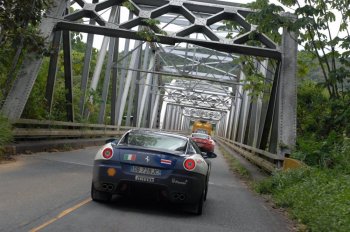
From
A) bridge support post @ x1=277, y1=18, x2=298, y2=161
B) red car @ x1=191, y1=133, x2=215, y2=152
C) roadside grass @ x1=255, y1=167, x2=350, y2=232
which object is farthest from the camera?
red car @ x1=191, y1=133, x2=215, y2=152

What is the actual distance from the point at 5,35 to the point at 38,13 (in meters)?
1.14

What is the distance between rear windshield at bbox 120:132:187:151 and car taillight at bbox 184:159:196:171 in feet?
1.70

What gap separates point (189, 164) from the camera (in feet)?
25.1

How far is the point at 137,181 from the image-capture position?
296 inches

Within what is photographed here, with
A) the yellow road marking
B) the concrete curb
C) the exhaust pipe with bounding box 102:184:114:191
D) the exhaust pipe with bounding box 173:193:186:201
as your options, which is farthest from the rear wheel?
the concrete curb

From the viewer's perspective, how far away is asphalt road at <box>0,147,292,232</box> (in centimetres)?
630

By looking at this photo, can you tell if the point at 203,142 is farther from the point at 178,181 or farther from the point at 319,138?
the point at 178,181

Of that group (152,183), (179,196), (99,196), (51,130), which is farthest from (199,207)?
(51,130)

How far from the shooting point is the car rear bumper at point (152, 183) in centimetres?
749

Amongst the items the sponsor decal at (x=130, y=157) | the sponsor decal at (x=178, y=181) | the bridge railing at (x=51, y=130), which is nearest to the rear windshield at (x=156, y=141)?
the sponsor decal at (x=130, y=157)

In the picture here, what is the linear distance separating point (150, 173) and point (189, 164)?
1.95 ft

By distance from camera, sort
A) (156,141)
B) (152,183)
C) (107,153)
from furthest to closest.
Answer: (156,141) < (107,153) < (152,183)

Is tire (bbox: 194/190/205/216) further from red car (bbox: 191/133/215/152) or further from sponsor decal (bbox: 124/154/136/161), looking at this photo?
red car (bbox: 191/133/215/152)

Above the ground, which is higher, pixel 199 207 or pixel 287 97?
pixel 287 97
